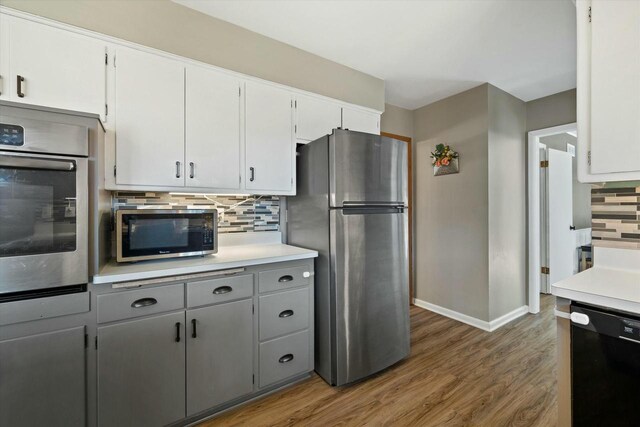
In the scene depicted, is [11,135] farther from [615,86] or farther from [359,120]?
[615,86]

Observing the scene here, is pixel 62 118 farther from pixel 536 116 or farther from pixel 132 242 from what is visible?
pixel 536 116

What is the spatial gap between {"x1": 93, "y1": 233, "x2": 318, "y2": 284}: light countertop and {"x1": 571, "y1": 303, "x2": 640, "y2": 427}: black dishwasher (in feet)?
4.77

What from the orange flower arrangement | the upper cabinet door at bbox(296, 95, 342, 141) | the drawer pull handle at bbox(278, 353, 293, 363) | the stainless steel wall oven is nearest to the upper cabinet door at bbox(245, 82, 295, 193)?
the upper cabinet door at bbox(296, 95, 342, 141)

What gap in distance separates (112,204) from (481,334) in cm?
349

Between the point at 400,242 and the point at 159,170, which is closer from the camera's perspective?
the point at 159,170

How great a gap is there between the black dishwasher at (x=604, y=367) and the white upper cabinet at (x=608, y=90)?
662 millimetres

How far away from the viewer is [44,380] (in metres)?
1.26

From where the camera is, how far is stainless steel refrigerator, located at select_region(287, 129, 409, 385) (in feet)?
6.50

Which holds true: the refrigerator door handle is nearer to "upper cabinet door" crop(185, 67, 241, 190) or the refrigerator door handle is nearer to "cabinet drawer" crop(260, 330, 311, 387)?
"upper cabinet door" crop(185, 67, 241, 190)

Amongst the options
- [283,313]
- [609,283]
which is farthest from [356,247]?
[609,283]

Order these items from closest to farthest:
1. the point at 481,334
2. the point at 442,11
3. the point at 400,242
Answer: the point at 442,11
the point at 400,242
the point at 481,334

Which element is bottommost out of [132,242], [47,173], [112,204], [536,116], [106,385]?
[106,385]

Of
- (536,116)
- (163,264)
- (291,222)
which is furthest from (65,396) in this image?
(536,116)

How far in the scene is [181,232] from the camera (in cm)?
180
